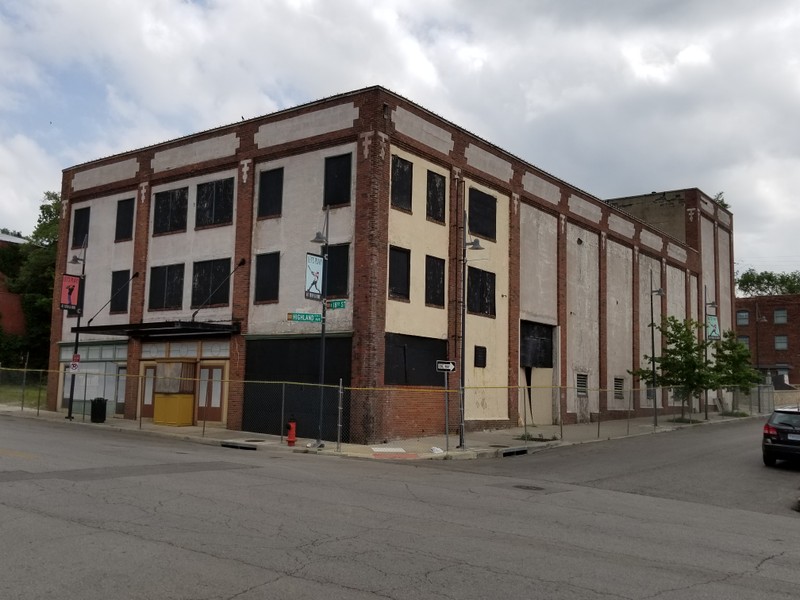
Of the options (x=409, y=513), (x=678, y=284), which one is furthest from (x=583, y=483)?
(x=678, y=284)

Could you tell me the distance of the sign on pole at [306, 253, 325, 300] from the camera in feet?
69.6

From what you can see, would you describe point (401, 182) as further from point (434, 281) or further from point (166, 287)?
point (166, 287)

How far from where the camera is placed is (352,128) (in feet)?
79.9

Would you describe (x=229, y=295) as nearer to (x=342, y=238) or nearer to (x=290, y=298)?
(x=290, y=298)

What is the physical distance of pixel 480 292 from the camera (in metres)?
28.0

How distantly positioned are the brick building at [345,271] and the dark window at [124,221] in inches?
4.5

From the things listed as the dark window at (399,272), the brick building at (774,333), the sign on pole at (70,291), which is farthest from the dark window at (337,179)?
the brick building at (774,333)

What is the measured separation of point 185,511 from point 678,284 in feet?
136

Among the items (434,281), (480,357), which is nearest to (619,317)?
(480,357)

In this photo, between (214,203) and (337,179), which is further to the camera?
(214,203)

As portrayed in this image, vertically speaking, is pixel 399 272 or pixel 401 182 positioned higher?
pixel 401 182

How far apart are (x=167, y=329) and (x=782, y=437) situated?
801 inches

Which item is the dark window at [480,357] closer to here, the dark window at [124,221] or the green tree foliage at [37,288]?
the dark window at [124,221]

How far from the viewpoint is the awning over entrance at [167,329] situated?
83.7 ft
